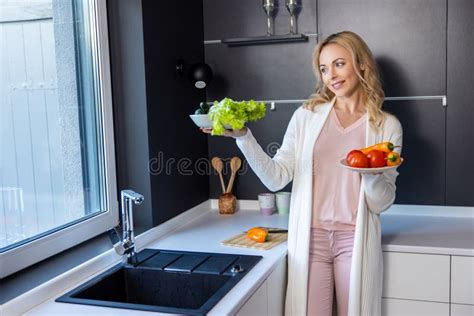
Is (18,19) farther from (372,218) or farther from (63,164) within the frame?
(372,218)

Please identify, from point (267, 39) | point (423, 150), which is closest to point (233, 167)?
point (267, 39)

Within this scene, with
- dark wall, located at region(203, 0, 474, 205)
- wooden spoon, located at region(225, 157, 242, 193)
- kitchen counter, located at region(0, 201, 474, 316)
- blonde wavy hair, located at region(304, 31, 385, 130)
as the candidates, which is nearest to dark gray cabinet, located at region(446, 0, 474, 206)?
dark wall, located at region(203, 0, 474, 205)

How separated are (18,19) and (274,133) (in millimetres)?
1344

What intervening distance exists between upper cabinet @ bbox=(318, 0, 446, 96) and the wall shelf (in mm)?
205

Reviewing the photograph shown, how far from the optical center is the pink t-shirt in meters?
1.92

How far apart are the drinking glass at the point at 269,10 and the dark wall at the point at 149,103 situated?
15.4 inches

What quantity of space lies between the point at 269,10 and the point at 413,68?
0.71m

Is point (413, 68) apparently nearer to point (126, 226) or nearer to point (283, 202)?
point (283, 202)

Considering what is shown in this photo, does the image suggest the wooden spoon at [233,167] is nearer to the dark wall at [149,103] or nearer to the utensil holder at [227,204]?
the utensil holder at [227,204]

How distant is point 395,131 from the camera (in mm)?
1936

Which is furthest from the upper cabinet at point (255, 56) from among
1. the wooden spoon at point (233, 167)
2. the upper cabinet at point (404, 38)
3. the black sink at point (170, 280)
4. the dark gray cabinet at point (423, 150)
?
the black sink at point (170, 280)

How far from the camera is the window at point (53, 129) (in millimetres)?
1644

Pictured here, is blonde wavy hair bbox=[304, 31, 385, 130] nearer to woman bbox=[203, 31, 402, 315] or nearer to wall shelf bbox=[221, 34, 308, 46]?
woman bbox=[203, 31, 402, 315]

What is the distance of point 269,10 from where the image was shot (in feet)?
8.23
